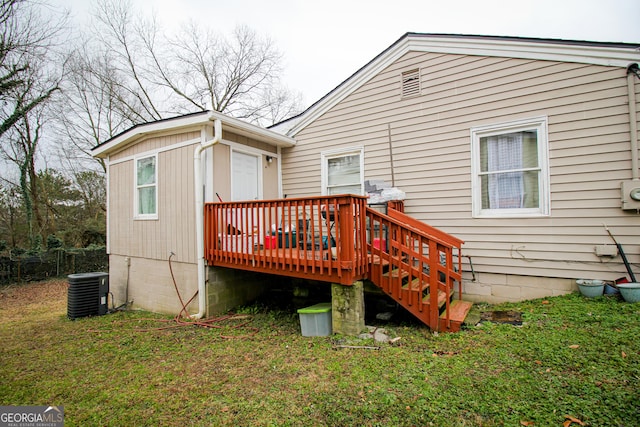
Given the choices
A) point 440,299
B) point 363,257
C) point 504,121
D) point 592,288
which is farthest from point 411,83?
point 592,288

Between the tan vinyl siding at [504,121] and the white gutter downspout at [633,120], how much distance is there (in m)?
0.06

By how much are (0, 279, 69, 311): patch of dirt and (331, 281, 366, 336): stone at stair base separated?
864cm

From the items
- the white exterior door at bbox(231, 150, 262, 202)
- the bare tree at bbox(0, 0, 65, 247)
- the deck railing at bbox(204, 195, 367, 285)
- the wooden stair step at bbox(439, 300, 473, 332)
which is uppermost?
the bare tree at bbox(0, 0, 65, 247)

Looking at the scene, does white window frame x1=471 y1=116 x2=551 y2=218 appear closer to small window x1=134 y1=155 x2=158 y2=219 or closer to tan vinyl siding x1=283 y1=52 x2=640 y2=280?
tan vinyl siding x1=283 y1=52 x2=640 y2=280

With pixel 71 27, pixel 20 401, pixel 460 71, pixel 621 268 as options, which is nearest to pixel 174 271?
pixel 20 401

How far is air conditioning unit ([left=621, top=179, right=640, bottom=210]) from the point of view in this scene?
12.7 feet

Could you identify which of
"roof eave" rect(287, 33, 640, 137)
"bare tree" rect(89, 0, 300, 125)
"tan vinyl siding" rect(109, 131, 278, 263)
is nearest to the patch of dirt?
"tan vinyl siding" rect(109, 131, 278, 263)

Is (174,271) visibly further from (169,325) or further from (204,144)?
(204,144)

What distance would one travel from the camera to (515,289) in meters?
4.70

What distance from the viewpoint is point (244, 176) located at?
244 inches

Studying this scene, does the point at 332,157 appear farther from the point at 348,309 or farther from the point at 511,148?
the point at 348,309

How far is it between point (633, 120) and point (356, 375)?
4.63 metres

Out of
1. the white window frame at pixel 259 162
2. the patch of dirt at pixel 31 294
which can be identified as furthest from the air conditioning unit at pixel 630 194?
the patch of dirt at pixel 31 294

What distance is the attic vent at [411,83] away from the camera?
5609 millimetres
